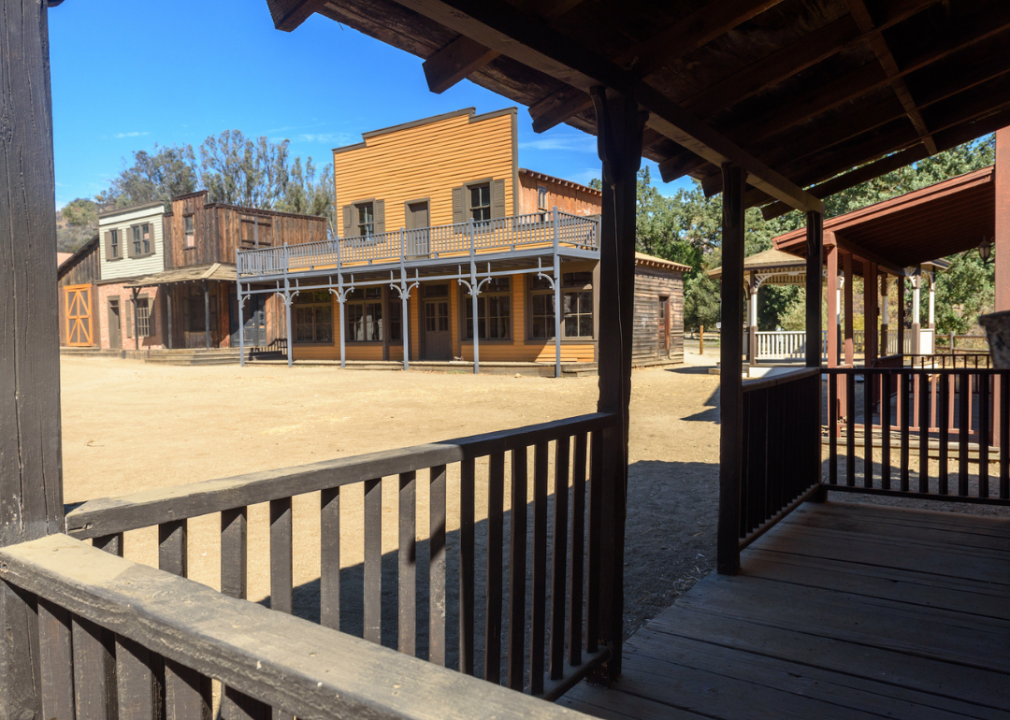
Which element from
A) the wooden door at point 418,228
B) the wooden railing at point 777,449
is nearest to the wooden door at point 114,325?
the wooden door at point 418,228

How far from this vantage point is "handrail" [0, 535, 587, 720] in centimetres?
72

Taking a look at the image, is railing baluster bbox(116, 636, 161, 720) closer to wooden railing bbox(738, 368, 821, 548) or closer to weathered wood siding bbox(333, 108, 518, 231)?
wooden railing bbox(738, 368, 821, 548)

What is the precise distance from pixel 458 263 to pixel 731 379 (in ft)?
52.5

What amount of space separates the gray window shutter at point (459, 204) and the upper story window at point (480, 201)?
212 mm

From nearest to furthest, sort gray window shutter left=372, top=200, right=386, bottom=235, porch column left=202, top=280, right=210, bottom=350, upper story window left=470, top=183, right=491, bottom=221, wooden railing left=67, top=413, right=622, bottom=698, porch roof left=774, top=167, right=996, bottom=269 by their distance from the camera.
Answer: wooden railing left=67, top=413, right=622, bottom=698 < porch roof left=774, top=167, right=996, bottom=269 < upper story window left=470, top=183, right=491, bottom=221 < gray window shutter left=372, top=200, right=386, bottom=235 < porch column left=202, top=280, right=210, bottom=350

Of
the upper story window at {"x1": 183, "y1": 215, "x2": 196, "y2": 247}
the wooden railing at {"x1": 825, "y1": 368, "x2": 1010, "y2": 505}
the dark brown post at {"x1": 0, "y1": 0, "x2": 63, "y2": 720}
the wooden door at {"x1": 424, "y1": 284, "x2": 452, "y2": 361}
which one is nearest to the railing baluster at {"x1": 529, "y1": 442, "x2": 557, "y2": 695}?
the dark brown post at {"x1": 0, "y1": 0, "x2": 63, "y2": 720}

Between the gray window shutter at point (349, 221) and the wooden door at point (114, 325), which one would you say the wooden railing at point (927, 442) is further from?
the wooden door at point (114, 325)

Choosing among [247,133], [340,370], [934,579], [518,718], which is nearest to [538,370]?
[340,370]

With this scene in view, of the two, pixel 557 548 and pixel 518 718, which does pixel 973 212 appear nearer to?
pixel 557 548

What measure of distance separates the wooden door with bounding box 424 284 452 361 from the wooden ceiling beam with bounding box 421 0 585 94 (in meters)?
19.2

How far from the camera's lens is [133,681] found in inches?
43.0

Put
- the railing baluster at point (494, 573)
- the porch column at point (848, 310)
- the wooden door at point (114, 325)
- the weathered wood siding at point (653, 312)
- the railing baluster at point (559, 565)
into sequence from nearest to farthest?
1. the railing baluster at point (494, 573)
2. the railing baluster at point (559, 565)
3. the porch column at point (848, 310)
4. the weathered wood siding at point (653, 312)
5. the wooden door at point (114, 325)

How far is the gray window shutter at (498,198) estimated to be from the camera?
19688mm

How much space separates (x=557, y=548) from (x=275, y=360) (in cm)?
2495
